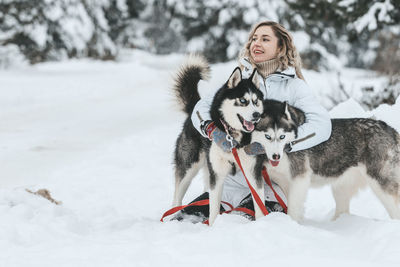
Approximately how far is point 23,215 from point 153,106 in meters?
9.04

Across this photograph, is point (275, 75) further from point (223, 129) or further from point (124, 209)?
point (124, 209)

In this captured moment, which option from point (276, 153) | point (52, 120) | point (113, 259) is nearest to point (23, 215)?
point (113, 259)

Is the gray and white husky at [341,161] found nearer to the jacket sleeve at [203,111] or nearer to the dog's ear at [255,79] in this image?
the dog's ear at [255,79]

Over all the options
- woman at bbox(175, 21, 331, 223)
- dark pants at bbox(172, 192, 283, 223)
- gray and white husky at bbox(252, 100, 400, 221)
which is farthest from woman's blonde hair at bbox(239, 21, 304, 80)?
dark pants at bbox(172, 192, 283, 223)

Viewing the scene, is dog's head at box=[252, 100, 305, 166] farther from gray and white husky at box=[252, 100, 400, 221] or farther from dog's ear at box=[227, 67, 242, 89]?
dog's ear at box=[227, 67, 242, 89]

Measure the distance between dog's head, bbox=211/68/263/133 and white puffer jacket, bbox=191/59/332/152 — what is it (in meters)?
0.23

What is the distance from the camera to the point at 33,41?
56.6 feet

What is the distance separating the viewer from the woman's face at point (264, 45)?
3.27 m

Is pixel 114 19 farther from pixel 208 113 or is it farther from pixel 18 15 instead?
pixel 208 113

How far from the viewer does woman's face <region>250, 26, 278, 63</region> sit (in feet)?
10.7

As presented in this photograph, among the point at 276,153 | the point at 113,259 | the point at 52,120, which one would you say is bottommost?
the point at 52,120

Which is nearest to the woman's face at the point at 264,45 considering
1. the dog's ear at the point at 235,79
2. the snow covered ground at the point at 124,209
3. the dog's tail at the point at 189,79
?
the dog's ear at the point at 235,79

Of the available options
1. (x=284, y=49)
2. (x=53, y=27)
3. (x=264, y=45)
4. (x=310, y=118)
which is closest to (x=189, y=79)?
(x=264, y=45)

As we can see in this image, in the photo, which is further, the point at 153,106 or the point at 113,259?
the point at 153,106
